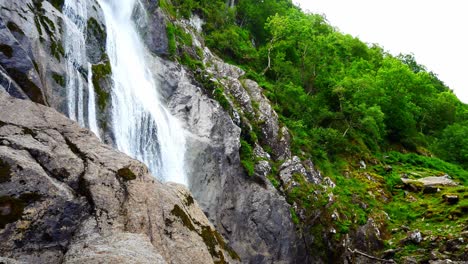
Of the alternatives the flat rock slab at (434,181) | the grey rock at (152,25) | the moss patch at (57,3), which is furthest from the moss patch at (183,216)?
the flat rock slab at (434,181)

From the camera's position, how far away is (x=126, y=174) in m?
8.02

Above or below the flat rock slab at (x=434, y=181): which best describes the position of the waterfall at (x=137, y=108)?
above

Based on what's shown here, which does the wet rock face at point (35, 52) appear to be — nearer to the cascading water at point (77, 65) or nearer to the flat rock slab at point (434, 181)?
the cascading water at point (77, 65)

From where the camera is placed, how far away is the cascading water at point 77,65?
14.1m

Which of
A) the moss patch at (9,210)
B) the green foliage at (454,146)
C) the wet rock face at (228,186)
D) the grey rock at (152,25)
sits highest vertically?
the grey rock at (152,25)

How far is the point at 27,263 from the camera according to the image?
220 inches

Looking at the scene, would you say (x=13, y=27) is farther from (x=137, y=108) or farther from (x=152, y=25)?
(x=152, y=25)

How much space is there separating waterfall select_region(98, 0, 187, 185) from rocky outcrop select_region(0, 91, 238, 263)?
7.49 metres

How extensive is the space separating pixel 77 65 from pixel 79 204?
9815mm

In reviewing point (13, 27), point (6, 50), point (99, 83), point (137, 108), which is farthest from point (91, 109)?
point (6, 50)

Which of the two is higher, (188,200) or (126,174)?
(126,174)

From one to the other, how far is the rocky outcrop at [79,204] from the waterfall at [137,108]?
7.49 m

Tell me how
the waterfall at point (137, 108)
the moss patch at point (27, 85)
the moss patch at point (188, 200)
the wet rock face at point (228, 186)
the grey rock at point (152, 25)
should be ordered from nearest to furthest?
1. the moss patch at point (188, 200)
2. the moss patch at point (27, 85)
3. the waterfall at point (137, 108)
4. the wet rock face at point (228, 186)
5. the grey rock at point (152, 25)

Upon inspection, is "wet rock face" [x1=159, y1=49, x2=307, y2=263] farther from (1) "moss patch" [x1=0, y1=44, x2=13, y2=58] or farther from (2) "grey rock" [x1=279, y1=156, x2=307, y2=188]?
(1) "moss patch" [x1=0, y1=44, x2=13, y2=58]
